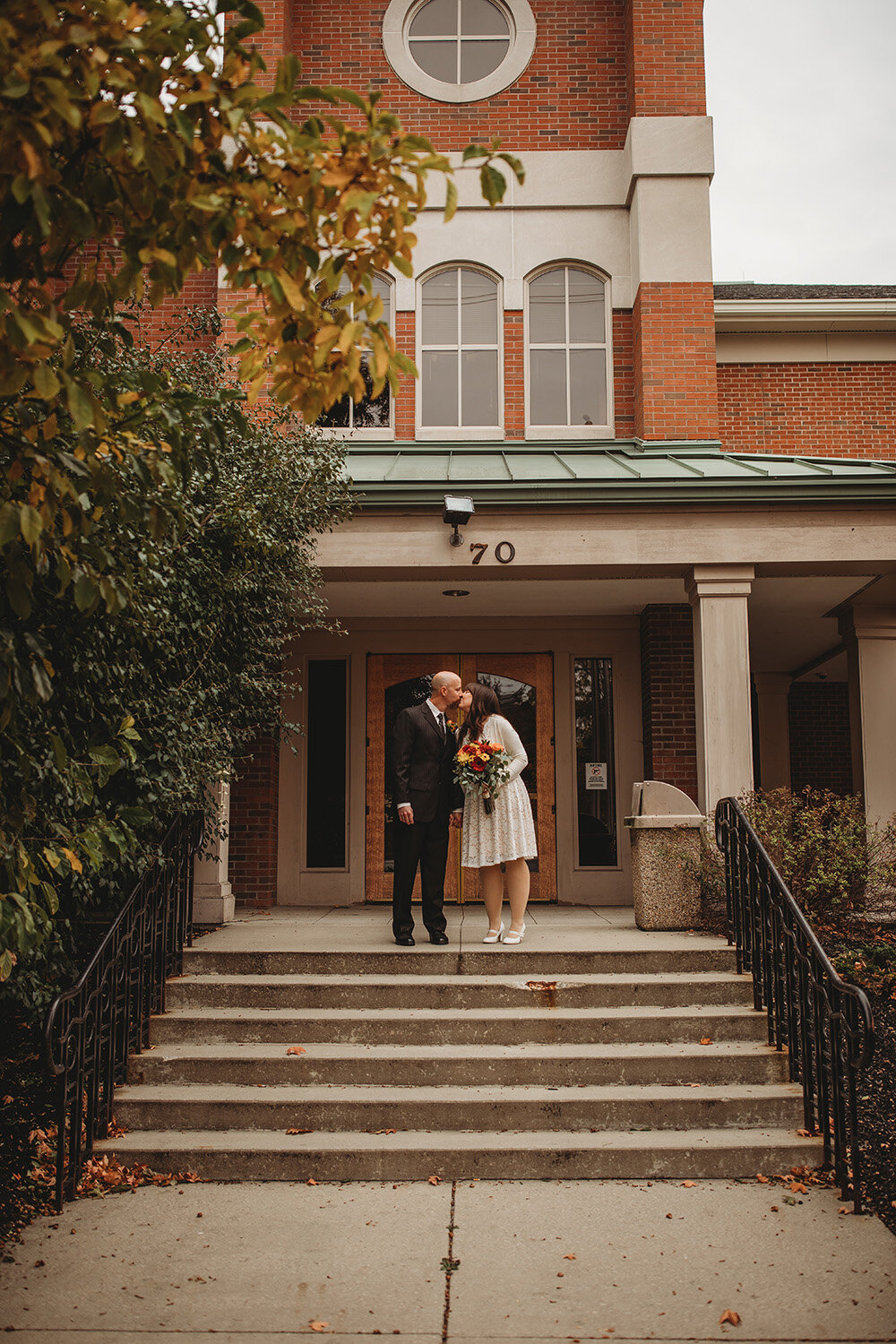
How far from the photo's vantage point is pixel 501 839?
7.38 metres

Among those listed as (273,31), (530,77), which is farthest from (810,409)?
(273,31)

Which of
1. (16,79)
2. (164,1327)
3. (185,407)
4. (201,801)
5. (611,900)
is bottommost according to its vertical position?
(164,1327)

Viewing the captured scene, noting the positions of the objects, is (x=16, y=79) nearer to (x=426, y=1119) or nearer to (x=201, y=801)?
(x=426, y=1119)

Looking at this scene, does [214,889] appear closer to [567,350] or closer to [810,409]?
[567,350]

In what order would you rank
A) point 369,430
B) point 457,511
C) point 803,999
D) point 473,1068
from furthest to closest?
1. point 369,430
2. point 457,511
3. point 473,1068
4. point 803,999

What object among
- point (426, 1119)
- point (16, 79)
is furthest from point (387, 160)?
point (426, 1119)

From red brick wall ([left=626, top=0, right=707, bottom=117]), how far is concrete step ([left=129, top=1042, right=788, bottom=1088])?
34.8 ft

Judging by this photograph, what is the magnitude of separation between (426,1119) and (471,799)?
248 cm

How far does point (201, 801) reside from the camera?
7.24 meters

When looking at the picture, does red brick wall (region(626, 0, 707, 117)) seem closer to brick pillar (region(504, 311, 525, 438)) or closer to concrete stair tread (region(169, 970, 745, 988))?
brick pillar (region(504, 311, 525, 438))

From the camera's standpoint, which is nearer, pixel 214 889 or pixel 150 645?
pixel 150 645

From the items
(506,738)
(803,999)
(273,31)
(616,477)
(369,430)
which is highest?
(273,31)

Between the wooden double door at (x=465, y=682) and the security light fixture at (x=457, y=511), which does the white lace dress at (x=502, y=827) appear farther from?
the wooden double door at (x=465, y=682)

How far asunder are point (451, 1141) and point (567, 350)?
9.39 meters
